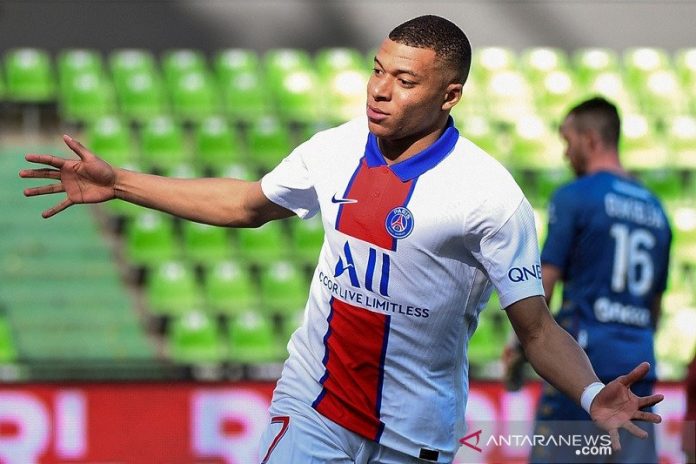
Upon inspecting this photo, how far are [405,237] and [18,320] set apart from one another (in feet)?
20.1

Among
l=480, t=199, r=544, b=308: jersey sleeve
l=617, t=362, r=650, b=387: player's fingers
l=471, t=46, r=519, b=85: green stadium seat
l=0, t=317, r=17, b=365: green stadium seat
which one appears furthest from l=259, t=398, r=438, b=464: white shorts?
l=471, t=46, r=519, b=85: green stadium seat

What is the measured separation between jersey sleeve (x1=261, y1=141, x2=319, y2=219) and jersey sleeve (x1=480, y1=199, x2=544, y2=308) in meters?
0.52

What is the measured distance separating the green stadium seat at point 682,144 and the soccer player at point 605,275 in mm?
6295

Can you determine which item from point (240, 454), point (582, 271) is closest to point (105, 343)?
point (240, 454)

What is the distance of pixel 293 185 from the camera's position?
130 inches

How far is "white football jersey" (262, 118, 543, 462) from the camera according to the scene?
3062 millimetres

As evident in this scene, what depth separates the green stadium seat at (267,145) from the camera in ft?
33.7

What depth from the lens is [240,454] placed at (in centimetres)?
642

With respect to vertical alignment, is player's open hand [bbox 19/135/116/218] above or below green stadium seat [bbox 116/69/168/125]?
below

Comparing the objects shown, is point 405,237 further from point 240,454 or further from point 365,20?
point 365,20

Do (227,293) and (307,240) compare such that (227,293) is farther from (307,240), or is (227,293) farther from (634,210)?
(634,210)

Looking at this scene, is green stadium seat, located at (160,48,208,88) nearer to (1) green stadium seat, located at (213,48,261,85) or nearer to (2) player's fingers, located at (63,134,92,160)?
(1) green stadium seat, located at (213,48,261,85)

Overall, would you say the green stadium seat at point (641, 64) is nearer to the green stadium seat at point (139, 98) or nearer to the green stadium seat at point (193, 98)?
the green stadium seat at point (193, 98)

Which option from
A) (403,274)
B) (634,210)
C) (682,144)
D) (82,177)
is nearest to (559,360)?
(403,274)
